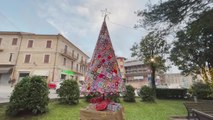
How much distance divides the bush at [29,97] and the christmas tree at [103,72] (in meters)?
3.13

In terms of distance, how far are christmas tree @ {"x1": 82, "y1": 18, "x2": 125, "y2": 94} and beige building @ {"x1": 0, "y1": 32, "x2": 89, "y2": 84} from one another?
21.6 metres

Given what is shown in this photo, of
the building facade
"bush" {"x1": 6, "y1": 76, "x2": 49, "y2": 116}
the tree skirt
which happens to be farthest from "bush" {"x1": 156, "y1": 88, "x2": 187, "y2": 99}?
the building facade

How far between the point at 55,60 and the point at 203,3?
70.1ft

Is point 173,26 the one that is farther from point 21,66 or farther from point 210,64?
point 21,66

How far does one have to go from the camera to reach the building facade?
133 ft

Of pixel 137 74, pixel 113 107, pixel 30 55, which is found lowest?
pixel 113 107

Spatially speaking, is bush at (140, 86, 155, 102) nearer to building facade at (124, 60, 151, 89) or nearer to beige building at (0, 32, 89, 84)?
beige building at (0, 32, 89, 84)

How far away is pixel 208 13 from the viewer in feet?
20.1

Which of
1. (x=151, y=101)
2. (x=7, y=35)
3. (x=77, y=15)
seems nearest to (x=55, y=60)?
(x=7, y=35)

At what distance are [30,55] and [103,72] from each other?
24.1 metres

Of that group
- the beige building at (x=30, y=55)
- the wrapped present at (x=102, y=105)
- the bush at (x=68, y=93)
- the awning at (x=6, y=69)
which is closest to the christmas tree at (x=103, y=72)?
the wrapped present at (x=102, y=105)

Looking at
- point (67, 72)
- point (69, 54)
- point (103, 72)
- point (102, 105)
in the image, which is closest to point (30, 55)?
point (69, 54)

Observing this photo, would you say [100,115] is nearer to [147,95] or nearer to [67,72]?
[147,95]

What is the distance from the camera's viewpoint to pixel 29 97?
506cm
